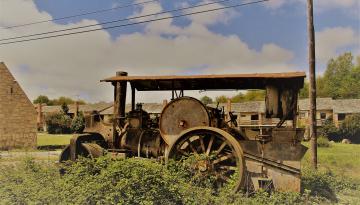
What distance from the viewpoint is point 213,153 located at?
8.62 m

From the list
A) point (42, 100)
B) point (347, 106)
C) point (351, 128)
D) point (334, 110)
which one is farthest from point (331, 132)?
point (42, 100)

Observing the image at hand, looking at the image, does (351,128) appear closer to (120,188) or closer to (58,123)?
(58,123)

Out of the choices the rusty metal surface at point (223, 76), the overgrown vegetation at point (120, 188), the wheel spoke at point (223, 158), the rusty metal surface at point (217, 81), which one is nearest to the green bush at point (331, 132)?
the rusty metal surface at point (217, 81)

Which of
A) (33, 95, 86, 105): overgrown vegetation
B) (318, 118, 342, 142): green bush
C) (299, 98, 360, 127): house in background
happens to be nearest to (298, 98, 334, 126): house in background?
(299, 98, 360, 127): house in background

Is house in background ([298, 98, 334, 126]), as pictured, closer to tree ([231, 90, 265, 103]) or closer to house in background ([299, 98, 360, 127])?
house in background ([299, 98, 360, 127])

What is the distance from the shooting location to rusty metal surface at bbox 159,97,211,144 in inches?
363

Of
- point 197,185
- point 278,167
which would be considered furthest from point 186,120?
point 278,167

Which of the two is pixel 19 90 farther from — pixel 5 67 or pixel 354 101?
pixel 354 101

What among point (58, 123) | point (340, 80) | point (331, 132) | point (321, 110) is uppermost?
point (340, 80)

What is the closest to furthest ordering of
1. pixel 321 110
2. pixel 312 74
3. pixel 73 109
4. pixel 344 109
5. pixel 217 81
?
pixel 217 81
pixel 312 74
pixel 344 109
pixel 321 110
pixel 73 109

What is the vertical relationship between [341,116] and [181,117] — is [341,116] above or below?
above

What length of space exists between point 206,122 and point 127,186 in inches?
109

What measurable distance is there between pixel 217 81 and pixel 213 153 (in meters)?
2.16

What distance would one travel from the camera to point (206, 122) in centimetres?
915
